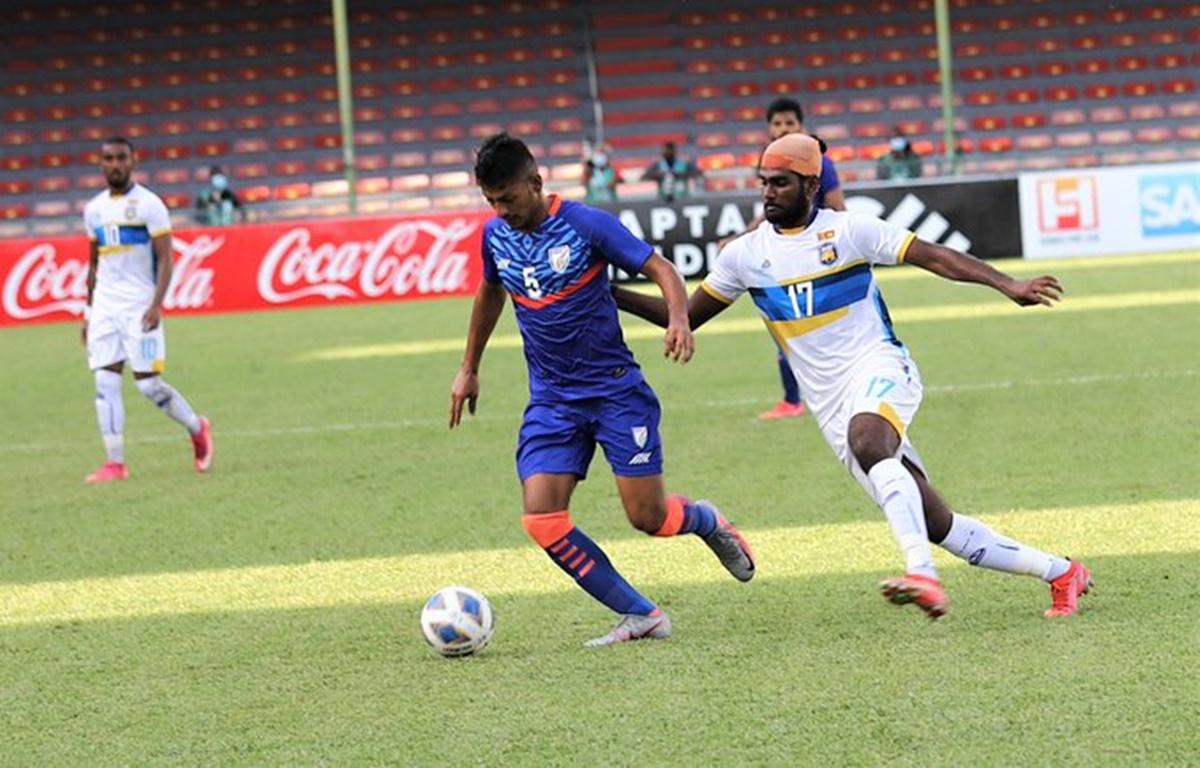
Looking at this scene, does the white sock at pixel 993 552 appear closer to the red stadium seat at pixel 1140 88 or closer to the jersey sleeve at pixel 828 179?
the jersey sleeve at pixel 828 179

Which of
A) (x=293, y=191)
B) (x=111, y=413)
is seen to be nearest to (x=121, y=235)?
(x=111, y=413)

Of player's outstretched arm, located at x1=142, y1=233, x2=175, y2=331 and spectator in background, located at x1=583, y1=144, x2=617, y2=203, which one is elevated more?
spectator in background, located at x1=583, y1=144, x2=617, y2=203

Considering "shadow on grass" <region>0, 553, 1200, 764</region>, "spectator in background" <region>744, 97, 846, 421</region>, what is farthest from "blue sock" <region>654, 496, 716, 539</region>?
"spectator in background" <region>744, 97, 846, 421</region>

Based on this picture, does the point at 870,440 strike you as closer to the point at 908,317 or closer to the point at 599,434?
the point at 599,434

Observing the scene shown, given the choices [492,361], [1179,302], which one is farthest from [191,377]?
[1179,302]

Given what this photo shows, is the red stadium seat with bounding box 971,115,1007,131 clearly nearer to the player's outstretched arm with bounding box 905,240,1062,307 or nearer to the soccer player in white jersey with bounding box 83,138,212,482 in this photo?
the soccer player in white jersey with bounding box 83,138,212,482

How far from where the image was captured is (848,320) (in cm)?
663

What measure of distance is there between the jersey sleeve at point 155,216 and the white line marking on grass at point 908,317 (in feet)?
22.2

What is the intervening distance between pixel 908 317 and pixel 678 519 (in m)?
13.5

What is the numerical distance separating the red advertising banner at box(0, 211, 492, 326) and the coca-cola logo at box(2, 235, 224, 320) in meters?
0.01

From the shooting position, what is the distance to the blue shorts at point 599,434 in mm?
6660

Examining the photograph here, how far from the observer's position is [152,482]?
11891mm

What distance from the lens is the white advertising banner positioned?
2519 centimetres

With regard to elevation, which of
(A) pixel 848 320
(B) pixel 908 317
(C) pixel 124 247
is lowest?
(B) pixel 908 317
